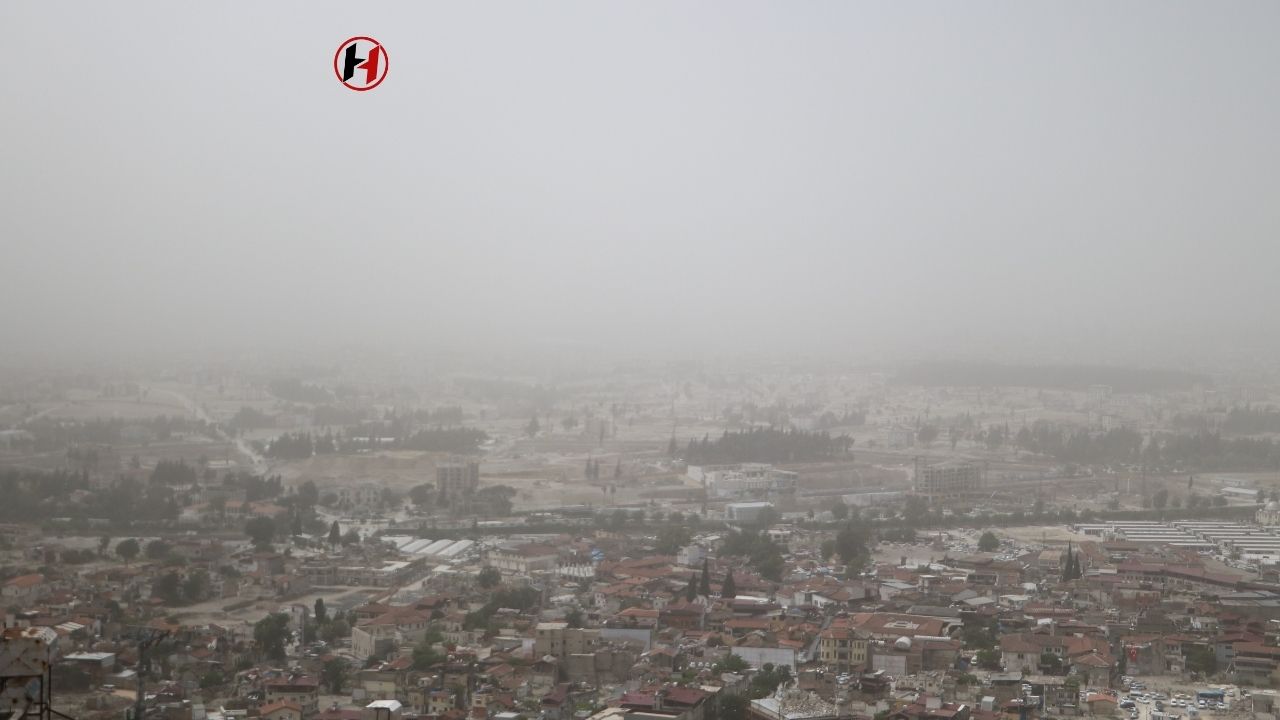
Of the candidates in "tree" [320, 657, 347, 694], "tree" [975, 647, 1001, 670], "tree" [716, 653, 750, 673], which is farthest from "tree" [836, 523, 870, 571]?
"tree" [320, 657, 347, 694]

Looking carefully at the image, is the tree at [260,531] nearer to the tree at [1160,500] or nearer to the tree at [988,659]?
the tree at [988,659]

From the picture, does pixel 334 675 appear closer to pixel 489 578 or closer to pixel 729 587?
pixel 489 578

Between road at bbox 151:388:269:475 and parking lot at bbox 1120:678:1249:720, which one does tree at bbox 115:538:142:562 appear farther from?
parking lot at bbox 1120:678:1249:720

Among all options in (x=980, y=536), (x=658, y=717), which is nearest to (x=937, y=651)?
(x=658, y=717)

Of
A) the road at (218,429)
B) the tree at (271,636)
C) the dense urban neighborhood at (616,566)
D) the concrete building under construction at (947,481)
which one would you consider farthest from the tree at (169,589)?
the concrete building under construction at (947,481)

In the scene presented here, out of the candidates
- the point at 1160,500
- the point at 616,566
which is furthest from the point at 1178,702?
the point at 1160,500
